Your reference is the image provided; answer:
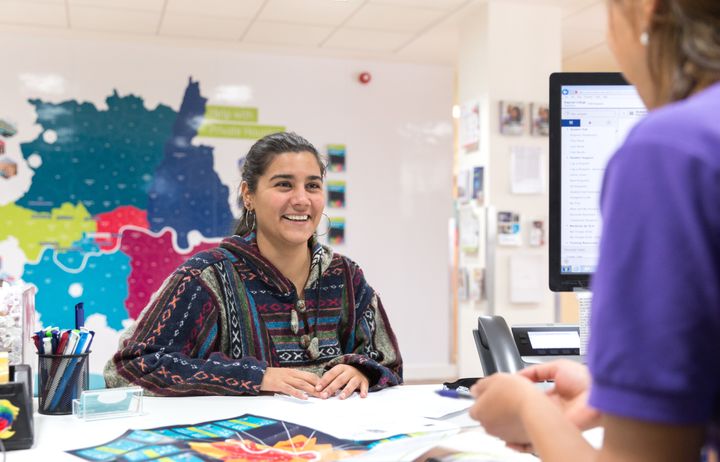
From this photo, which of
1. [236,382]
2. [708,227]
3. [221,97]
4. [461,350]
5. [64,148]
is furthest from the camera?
[221,97]

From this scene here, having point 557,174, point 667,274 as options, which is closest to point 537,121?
point 557,174

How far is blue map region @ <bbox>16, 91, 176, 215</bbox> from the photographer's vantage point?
507cm

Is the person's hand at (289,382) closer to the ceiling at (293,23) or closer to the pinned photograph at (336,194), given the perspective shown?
the ceiling at (293,23)

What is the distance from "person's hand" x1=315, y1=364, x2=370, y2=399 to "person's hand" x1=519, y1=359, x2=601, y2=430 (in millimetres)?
754

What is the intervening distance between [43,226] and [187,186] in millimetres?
1038

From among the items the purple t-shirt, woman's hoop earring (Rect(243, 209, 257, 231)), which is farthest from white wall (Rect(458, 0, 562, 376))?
the purple t-shirt

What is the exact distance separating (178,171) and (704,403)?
519 cm

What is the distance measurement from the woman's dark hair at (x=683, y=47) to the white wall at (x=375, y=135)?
16.5 feet

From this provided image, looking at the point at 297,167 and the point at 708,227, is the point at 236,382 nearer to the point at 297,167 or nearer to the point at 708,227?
the point at 297,167

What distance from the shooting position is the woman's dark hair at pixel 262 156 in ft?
6.85

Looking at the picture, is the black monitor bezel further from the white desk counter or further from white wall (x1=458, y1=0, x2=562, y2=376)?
white wall (x1=458, y1=0, x2=562, y2=376)

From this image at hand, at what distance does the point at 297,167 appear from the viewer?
6.82 ft

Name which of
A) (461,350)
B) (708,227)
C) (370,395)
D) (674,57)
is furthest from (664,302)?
(461,350)

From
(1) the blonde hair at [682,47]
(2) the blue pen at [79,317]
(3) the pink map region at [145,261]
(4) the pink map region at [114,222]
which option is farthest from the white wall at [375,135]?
(1) the blonde hair at [682,47]
